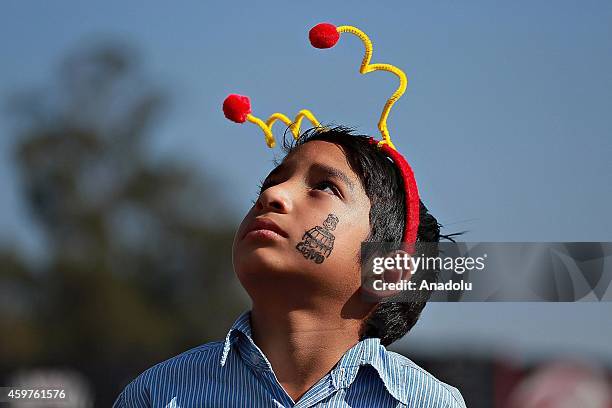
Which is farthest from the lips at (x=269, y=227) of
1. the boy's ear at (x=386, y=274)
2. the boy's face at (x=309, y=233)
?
the boy's ear at (x=386, y=274)

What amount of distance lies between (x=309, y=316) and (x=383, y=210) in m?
0.17

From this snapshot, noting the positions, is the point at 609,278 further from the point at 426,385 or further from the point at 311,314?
the point at 311,314

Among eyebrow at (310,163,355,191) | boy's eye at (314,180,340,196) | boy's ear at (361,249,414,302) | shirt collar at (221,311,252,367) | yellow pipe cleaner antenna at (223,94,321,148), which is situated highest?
yellow pipe cleaner antenna at (223,94,321,148)

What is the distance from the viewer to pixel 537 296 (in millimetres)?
1397

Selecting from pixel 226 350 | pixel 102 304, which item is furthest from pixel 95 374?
pixel 102 304

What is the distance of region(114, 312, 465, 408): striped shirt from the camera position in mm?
1106

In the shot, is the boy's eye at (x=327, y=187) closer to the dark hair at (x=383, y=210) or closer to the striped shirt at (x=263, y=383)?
the dark hair at (x=383, y=210)

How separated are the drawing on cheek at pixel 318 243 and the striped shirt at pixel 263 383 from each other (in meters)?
0.13

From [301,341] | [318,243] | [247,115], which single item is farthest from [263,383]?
[247,115]

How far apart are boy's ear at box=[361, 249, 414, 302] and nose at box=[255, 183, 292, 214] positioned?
0.12 metres

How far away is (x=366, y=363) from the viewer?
3.67ft

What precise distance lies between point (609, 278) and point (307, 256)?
1.89ft

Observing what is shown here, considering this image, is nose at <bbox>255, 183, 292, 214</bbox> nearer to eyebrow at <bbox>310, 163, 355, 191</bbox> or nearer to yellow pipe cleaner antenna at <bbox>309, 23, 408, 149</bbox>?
eyebrow at <bbox>310, 163, 355, 191</bbox>

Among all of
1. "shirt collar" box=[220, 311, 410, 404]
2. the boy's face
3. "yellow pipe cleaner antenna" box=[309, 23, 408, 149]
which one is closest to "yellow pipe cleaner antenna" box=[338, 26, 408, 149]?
"yellow pipe cleaner antenna" box=[309, 23, 408, 149]
